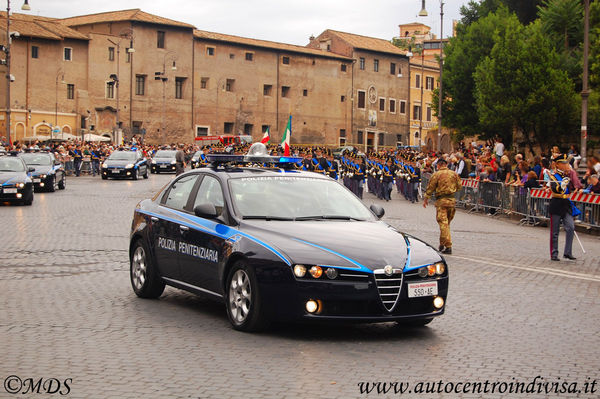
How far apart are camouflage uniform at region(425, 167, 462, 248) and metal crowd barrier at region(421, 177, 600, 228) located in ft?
21.6

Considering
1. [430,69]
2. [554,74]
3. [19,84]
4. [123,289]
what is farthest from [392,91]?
[123,289]

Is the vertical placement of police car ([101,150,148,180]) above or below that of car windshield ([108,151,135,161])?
below

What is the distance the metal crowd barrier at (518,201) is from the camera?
21.3 metres

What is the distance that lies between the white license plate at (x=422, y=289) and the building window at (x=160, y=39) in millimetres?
81302

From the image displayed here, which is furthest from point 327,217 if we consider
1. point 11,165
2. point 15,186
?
point 11,165

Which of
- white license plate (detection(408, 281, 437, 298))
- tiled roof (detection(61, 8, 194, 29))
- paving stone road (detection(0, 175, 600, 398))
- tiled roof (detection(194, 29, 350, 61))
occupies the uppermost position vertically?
tiled roof (detection(61, 8, 194, 29))

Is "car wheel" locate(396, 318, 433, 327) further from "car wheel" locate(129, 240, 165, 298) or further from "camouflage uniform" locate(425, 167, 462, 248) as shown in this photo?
"camouflage uniform" locate(425, 167, 462, 248)

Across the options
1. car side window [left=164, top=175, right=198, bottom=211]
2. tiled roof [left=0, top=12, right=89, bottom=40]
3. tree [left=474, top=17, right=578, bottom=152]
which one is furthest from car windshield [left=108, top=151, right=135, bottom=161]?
car side window [left=164, top=175, right=198, bottom=211]

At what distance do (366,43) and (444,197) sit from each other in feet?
298

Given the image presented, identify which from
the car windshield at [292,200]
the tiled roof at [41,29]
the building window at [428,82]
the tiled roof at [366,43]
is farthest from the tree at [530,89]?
the building window at [428,82]

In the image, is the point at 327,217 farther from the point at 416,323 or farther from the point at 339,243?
the point at 416,323

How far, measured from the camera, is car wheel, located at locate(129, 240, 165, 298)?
9.66 metres

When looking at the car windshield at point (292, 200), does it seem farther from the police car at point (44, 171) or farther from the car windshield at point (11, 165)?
the police car at point (44, 171)

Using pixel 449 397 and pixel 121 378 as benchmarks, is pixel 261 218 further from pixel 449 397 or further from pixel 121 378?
pixel 449 397
